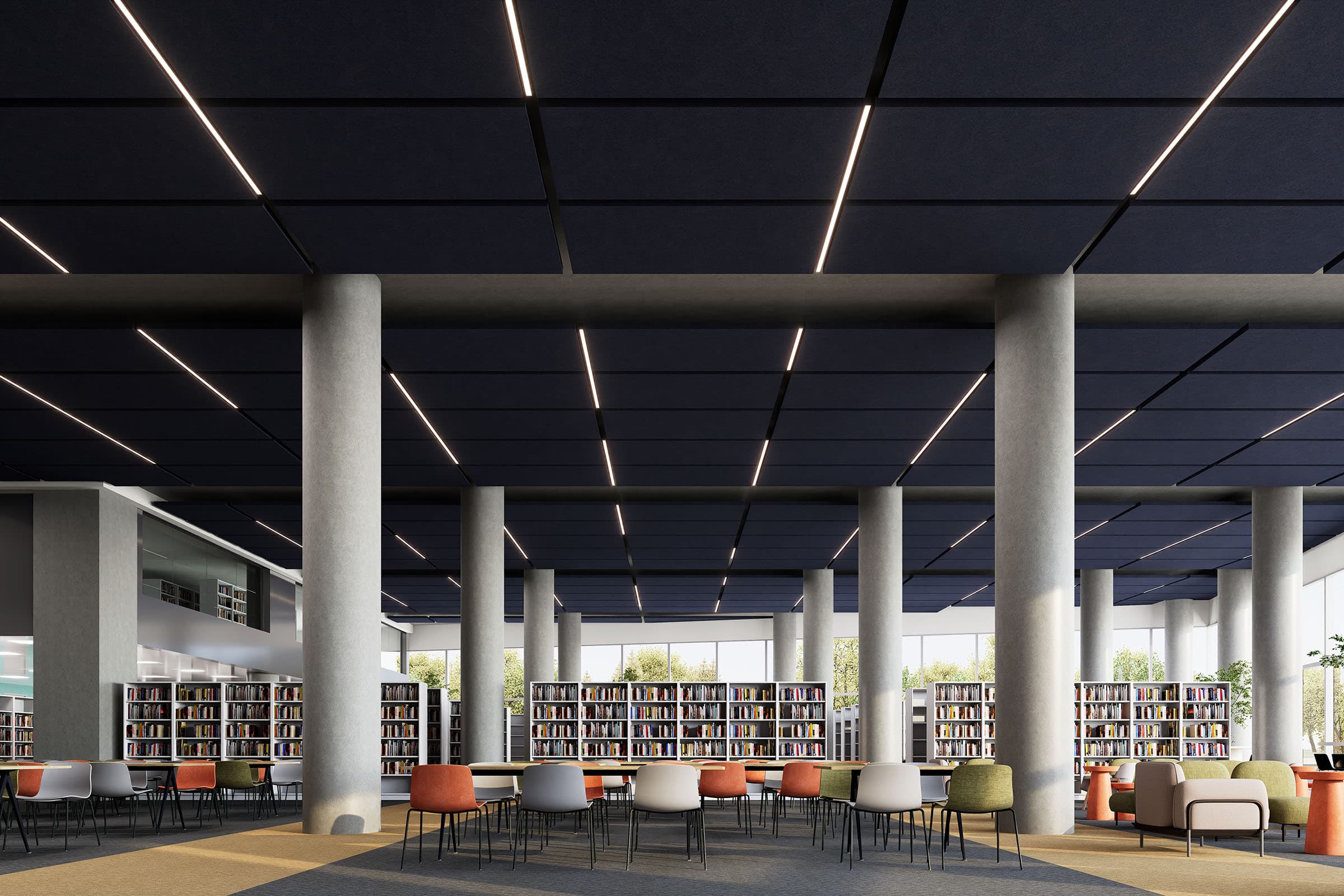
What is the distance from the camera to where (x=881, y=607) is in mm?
18016

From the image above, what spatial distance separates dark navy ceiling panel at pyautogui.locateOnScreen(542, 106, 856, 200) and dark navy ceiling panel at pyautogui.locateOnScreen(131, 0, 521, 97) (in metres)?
0.70

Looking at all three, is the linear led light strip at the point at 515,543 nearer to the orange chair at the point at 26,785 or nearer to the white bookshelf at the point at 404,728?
the white bookshelf at the point at 404,728

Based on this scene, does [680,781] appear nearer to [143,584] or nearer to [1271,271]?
[1271,271]

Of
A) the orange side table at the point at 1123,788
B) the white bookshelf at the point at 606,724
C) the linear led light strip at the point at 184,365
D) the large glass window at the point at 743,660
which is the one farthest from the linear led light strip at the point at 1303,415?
the large glass window at the point at 743,660

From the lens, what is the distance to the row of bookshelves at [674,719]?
67.7 feet

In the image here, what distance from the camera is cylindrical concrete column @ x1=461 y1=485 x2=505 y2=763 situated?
1770cm

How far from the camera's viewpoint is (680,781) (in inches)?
348

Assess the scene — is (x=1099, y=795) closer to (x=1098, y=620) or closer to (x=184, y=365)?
(x=184, y=365)

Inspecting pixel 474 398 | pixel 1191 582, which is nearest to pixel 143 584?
pixel 474 398

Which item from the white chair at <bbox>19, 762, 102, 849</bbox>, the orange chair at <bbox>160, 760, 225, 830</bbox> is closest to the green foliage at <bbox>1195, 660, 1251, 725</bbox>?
the orange chair at <bbox>160, 760, 225, 830</bbox>

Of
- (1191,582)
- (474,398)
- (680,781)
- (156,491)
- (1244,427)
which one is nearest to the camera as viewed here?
(680,781)

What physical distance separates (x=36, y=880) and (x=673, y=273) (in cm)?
604

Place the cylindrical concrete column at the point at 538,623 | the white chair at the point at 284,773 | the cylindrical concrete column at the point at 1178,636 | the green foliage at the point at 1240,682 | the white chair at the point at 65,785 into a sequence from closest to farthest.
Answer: the white chair at the point at 65,785, the white chair at the point at 284,773, the green foliage at the point at 1240,682, the cylindrical concrete column at the point at 538,623, the cylindrical concrete column at the point at 1178,636

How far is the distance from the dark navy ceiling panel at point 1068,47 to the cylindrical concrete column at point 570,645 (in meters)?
26.6
